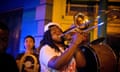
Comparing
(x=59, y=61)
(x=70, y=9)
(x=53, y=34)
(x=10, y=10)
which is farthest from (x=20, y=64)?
(x=10, y=10)

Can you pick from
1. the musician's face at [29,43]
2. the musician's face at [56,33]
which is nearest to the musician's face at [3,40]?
the musician's face at [56,33]

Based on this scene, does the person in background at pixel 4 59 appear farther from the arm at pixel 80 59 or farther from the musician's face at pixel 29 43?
the musician's face at pixel 29 43

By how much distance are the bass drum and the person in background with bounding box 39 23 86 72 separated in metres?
0.16

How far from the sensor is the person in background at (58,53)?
8.87 feet

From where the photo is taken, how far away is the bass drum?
10.5 ft

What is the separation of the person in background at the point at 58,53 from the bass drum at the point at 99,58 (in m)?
0.16

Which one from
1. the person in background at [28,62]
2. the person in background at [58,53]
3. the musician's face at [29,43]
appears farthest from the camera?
the musician's face at [29,43]

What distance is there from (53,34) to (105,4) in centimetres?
215

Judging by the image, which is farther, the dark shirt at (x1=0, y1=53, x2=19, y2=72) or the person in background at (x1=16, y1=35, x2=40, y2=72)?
the person in background at (x1=16, y1=35, x2=40, y2=72)

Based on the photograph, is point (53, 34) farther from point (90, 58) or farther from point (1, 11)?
point (1, 11)

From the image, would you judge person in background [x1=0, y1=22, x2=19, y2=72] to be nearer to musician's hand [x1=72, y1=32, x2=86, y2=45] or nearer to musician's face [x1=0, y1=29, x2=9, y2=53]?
musician's face [x1=0, y1=29, x2=9, y2=53]

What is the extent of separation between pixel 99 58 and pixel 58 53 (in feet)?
2.01

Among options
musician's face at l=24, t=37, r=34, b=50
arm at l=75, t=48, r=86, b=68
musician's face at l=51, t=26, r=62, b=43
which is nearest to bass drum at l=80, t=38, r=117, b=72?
arm at l=75, t=48, r=86, b=68

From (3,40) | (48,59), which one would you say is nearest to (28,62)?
(48,59)
